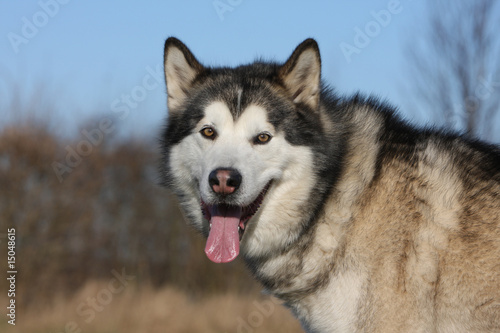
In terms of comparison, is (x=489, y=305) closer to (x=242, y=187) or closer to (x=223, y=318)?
(x=242, y=187)

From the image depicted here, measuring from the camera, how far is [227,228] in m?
4.07

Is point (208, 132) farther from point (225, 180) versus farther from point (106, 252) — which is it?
point (106, 252)

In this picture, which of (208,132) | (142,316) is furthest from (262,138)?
(142,316)

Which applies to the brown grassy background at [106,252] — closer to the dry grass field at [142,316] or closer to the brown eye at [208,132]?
the dry grass field at [142,316]

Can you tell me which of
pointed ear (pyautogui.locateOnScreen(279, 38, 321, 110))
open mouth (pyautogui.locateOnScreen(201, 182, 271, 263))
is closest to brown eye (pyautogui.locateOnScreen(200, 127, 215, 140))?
open mouth (pyautogui.locateOnScreen(201, 182, 271, 263))

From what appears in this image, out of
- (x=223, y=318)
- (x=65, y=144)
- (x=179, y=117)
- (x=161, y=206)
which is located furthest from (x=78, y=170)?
(x=179, y=117)

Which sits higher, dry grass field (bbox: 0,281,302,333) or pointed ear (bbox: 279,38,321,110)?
pointed ear (bbox: 279,38,321,110)

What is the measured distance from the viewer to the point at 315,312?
12.7 ft

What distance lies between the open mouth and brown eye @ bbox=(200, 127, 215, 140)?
0.48m

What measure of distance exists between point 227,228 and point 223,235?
2.2 inches

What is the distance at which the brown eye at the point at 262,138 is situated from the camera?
3.99m

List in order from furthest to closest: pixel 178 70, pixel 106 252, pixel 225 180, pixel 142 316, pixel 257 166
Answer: pixel 106 252
pixel 142 316
pixel 178 70
pixel 257 166
pixel 225 180

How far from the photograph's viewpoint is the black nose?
12.5ft

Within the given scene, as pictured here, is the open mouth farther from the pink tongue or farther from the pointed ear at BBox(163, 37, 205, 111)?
the pointed ear at BBox(163, 37, 205, 111)
